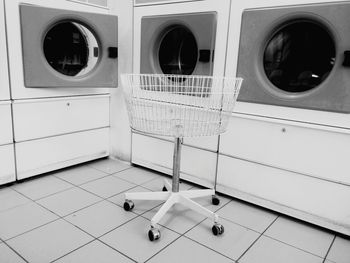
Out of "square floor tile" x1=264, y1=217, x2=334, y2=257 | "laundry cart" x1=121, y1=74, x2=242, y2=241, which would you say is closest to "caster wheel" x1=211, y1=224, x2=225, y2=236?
"laundry cart" x1=121, y1=74, x2=242, y2=241

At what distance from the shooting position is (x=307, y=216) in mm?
1920

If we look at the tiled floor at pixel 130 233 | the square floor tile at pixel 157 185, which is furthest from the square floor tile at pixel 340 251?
the square floor tile at pixel 157 185

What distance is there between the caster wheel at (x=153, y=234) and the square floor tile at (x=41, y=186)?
0.93 m

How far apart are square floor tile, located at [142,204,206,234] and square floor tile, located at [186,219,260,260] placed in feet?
0.16

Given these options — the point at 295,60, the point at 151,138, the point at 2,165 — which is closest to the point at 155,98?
the point at 151,138

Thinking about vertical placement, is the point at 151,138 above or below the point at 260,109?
below

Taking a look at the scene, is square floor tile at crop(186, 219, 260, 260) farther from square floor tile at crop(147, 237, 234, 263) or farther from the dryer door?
the dryer door

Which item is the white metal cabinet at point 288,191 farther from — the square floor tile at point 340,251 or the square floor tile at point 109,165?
the square floor tile at point 109,165

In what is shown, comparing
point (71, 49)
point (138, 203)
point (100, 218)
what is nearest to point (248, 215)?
point (138, 203)

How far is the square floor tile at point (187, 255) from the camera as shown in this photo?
1.53m

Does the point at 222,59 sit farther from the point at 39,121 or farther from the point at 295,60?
→ the point at 39,121

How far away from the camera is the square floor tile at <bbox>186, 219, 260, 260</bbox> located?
1630mm

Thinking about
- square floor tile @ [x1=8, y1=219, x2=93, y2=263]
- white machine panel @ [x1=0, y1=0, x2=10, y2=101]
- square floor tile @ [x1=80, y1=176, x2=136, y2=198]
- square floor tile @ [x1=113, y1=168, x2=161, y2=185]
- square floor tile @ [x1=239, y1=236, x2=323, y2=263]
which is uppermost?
white machine panel @ [x1=0, y1=0, x2=10, y2=101]

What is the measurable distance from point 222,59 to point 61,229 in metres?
1.49
